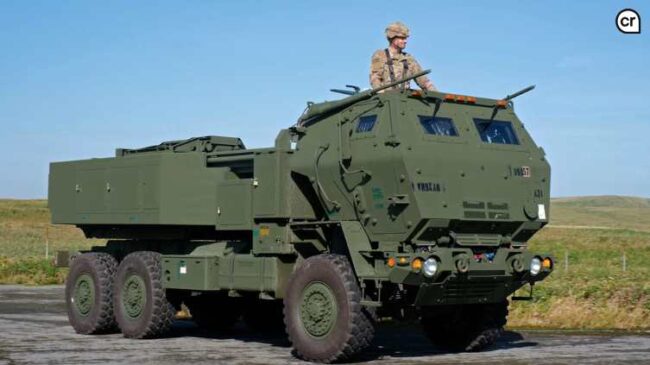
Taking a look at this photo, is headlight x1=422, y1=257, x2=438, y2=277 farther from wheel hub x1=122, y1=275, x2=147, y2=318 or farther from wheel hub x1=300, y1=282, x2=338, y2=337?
wheel hub x1=122, y1=275, x2=147, y2=318

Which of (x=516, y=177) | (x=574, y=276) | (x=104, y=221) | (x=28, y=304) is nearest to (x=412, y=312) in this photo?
(x=516, y=177)

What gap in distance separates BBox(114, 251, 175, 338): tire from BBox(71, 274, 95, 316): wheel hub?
2.97 ft

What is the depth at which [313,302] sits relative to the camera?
47.2 ft

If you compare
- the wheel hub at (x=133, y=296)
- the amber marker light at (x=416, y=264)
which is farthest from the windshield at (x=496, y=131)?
the wheel hub at (x=133, y=296)

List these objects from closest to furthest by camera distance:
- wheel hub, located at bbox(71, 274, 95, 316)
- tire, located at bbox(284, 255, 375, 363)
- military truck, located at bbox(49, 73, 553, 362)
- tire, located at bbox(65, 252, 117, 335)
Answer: tire, located at bbox(284, 255, 375, 363), military truck, located at bbox(49, 73, 553, 362), tire, located at bbox(65, 252, 117, 335), wheel hub, located at bbox(71, 274, 95, 316)

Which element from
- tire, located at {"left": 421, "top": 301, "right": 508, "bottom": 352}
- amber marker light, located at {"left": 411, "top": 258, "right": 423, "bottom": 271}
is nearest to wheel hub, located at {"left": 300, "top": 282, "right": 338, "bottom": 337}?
amber marker light, located at {"left": 411, "top": 258, "right": 423, "bottom": 271}

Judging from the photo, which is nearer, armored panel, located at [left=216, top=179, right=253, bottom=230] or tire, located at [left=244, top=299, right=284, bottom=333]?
armored panel, located at [left=216, top=179, right=253, bottom=230]

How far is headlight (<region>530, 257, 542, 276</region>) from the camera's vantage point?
1466 centimetres

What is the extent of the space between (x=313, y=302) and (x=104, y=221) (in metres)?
5.74

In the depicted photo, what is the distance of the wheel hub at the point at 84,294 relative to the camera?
18.8 metres

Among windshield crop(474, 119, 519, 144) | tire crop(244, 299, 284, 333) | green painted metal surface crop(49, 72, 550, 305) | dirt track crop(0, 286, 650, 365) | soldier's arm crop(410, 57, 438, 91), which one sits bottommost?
dirt track crop(0, 286, 650, 365)

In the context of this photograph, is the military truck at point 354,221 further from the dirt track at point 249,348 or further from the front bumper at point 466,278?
the dirt track at point 249,348

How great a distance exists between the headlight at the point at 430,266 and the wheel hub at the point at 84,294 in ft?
24.3

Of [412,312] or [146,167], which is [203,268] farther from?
[412,312]
